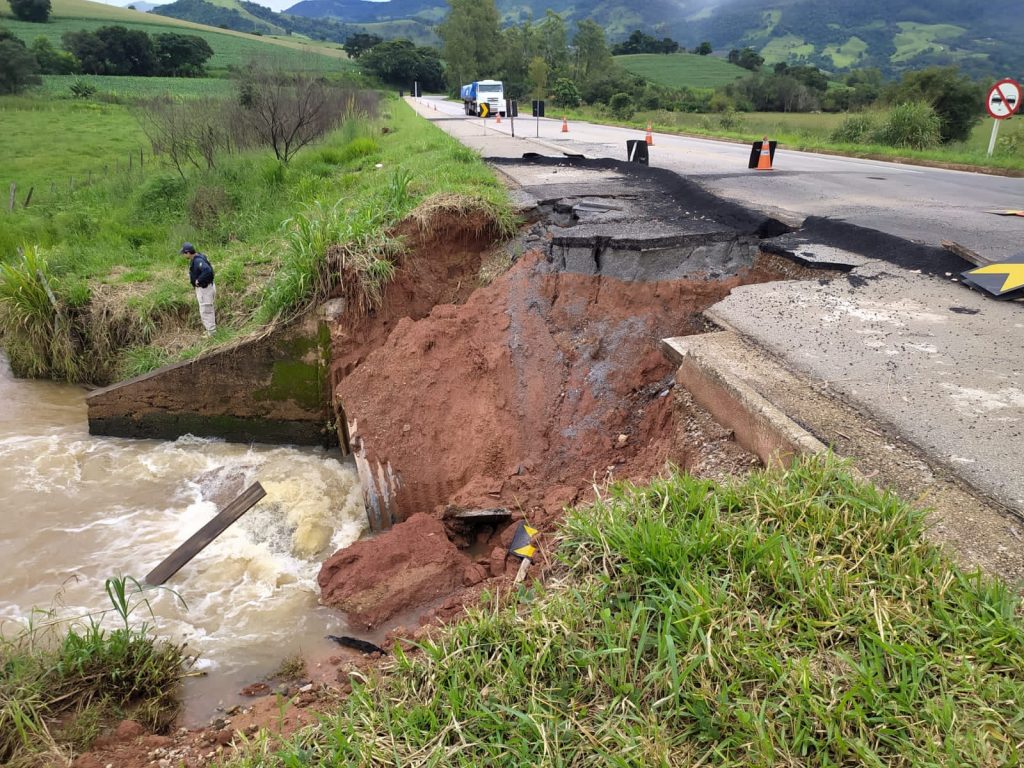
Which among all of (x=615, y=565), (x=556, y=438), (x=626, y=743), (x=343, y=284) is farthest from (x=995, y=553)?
(x=343, y=284)

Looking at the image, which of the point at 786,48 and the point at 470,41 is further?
the point at 786,48

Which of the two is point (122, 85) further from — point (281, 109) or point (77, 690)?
point (77, 690)

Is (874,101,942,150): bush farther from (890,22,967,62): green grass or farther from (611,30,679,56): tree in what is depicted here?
(890,22,967,62): green grass

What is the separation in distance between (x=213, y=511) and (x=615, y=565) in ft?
17.3

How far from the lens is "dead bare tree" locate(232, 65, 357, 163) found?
53.8 ft

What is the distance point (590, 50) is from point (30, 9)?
196 feet

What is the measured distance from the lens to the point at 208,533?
5.04 m

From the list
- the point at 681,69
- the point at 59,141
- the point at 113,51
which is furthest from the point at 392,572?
the point at 681,69

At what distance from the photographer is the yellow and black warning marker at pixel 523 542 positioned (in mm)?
3932

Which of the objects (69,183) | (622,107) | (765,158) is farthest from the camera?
(622,107)

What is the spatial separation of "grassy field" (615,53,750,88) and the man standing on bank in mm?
64302

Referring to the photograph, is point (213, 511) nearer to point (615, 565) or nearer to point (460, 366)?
point (460, 366)

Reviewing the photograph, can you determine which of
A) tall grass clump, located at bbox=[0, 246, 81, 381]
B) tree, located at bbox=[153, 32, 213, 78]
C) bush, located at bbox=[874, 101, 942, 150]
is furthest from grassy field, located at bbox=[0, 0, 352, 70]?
tall grass clump, located at bbox=[0, 246, 81, 381]

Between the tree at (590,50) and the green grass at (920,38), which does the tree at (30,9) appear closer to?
the tree at (590,50)
